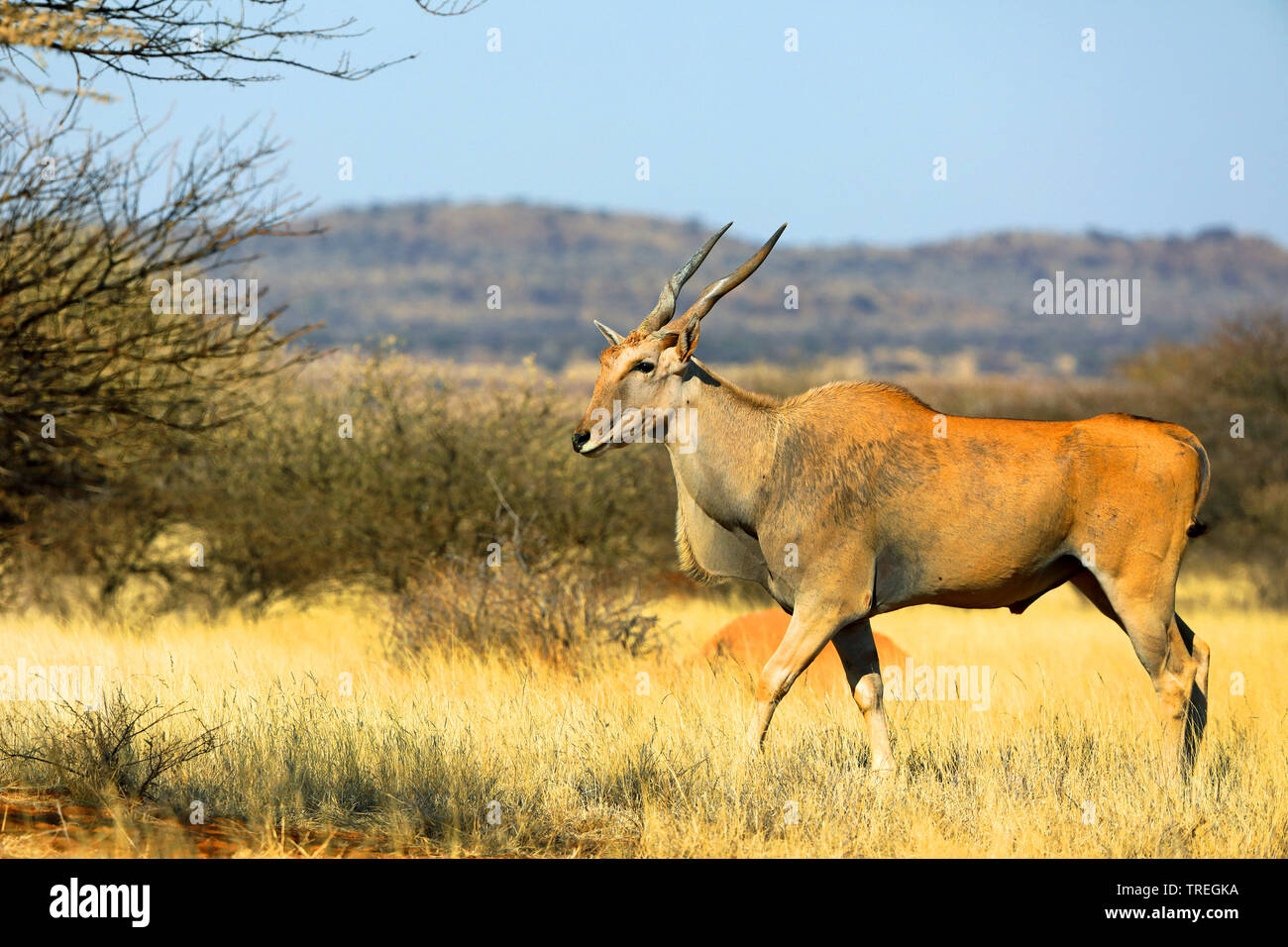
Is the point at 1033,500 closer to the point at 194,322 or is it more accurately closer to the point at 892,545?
the point at 892,545

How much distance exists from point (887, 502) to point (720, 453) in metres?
0.89

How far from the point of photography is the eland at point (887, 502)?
6691 mm

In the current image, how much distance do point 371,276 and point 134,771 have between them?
16458 cm

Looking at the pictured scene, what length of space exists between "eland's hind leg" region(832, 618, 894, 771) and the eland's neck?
0.90 metres

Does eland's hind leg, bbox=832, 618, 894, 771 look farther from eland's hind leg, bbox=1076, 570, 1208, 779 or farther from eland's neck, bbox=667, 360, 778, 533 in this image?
eland's hind leg, bbox=1076, 570, 1208, 779

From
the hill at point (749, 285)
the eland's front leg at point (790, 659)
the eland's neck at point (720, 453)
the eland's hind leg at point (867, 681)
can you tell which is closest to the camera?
the eland's front leg at point (790, 659)

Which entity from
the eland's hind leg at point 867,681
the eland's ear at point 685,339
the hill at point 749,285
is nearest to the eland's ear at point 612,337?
the eland's ear at point 685,339

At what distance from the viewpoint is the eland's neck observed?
6879mm

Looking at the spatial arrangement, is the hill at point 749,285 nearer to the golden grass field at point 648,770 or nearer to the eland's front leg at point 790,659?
the golden grass field at point 648,770

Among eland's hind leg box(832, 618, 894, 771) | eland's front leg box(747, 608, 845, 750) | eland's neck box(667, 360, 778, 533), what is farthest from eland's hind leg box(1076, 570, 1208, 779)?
eland's neck box(667, 360, 778, 533)

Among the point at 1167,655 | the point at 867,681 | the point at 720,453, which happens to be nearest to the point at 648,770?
the point at 867,681

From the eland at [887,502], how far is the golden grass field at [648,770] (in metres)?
0.49

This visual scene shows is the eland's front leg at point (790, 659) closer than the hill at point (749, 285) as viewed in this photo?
Yes

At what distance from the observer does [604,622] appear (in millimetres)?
10617
